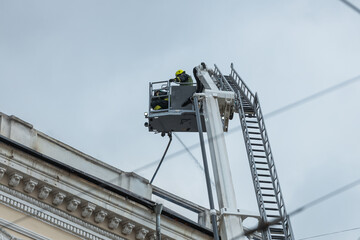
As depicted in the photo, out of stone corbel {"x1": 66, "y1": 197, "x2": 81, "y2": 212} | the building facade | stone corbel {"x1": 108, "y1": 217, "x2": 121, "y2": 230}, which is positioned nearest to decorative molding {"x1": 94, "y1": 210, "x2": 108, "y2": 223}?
the building facade

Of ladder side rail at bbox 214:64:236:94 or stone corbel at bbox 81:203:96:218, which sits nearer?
stone corbel at bbox 81:203:96:218

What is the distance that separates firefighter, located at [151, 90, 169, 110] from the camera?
2109 cm

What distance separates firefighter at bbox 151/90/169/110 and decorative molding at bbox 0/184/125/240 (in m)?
4.41

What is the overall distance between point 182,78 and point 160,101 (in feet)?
2.61

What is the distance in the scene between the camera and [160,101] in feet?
69.5

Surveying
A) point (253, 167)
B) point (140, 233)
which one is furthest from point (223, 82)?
point (140, 233)

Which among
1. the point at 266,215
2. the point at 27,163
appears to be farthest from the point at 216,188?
the point at 27,163

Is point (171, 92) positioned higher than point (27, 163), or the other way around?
point (171, 92)

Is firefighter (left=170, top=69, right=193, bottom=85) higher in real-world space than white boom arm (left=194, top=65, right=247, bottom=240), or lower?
higher

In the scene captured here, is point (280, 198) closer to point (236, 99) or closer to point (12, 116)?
point (236, 99)

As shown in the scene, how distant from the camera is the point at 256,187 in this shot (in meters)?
18.4

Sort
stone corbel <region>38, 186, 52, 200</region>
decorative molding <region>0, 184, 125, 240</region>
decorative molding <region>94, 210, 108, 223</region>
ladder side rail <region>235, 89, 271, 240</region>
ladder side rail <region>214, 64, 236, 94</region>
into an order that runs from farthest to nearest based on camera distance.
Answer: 1. ladder side rail <region>214, 64, 236, 94</region>
2. decorative molding <region>94, 210, 108, 223</region>
3. ladder side rail <region>235, 89, 271, 240</region>
4. stone corbel <region>38, 186, 52, 200</region>
5. decorative molding <region>0, 184, 125, 240</region>

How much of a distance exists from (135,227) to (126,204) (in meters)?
0.52

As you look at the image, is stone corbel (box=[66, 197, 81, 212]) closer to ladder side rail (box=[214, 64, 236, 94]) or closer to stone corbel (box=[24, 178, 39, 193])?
stone corbel (box=[24, 178, 39, 193])
